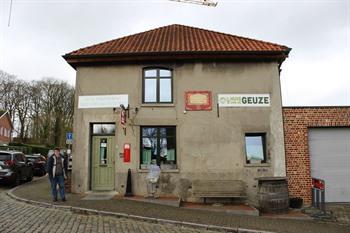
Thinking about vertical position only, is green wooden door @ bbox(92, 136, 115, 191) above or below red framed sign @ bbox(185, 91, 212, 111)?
below

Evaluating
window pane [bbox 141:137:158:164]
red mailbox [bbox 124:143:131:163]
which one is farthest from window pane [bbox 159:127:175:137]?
red mailbox [bbox 124:143:131:163]

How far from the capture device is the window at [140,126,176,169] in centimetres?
1480

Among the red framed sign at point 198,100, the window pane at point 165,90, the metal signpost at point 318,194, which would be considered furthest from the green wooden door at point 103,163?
the metal signpost at point 318,194

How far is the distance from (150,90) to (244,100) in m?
3.94

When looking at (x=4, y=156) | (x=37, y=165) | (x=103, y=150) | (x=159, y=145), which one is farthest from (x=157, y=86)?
(x=37, y=165)

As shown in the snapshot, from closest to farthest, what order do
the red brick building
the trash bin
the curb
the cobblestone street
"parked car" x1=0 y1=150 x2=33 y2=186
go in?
the cobblestone street, the curb, the trash bin, "parked car" x1=0 y1=150 x2=33 y2=186, the red brick building

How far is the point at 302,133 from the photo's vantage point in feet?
48.4

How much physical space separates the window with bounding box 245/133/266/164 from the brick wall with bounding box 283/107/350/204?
93 cm

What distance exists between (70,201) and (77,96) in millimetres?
4786

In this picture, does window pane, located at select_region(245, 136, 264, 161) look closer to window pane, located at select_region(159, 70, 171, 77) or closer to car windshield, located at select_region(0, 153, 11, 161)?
window pane, located at select_region(159, 70, 171, 77)

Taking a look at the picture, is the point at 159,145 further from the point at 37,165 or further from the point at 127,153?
the point at 37,165

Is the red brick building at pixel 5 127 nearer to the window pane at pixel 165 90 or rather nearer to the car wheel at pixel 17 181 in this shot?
the car wheel at pixel 17 181

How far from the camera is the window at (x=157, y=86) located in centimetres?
1512

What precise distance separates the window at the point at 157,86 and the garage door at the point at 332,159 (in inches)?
245
